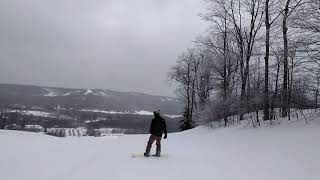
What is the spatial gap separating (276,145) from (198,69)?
141 feet

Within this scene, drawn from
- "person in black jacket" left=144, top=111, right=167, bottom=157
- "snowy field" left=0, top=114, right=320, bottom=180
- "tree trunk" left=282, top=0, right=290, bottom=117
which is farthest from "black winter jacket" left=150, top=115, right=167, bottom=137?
"tree trunk" left=282, top=0, right=290, bottom=117

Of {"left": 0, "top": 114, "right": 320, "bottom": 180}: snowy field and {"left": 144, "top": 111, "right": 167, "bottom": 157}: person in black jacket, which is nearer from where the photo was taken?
{"left": 0, "top": 114, "right": 320, "bottom": 180}: snowy field

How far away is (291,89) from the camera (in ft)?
71.1

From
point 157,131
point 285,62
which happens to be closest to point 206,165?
point 157,131

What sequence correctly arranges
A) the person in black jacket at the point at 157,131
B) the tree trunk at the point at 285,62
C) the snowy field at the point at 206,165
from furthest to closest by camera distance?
1. the tree trunk at the point at 285,62
2. the person in black jacket at the point at 157,131
3. the snowy field at the point at 206,165

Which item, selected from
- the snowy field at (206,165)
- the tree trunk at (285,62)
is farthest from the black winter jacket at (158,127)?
the tree trunk at (285,62)

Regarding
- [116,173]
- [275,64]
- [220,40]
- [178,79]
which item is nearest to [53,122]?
[178,79]

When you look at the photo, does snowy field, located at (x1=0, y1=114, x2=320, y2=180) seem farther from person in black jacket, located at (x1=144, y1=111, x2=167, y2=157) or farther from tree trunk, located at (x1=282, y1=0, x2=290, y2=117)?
tree trunk, located at (x1=282, y1=0, x2=290, y2=117)

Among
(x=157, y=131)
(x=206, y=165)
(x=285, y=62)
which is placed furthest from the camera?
(x=285, y=62)

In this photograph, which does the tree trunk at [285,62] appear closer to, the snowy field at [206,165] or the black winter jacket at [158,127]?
the snowy field at [206,165]

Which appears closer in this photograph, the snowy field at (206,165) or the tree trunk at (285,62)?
the snowy field at (206,165)

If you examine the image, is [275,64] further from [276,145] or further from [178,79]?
[178,79]

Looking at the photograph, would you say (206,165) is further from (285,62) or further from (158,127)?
(285,62)

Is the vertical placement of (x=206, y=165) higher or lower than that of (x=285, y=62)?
lower
